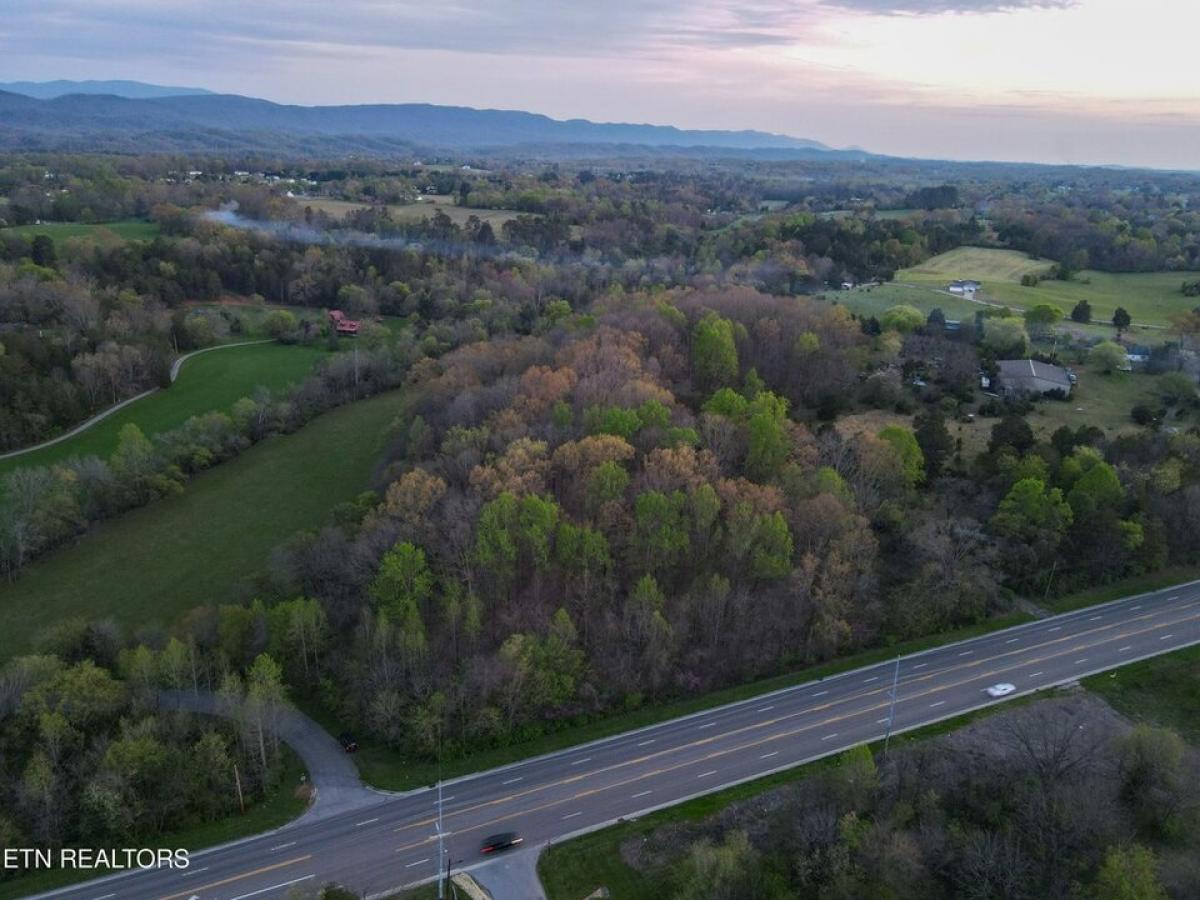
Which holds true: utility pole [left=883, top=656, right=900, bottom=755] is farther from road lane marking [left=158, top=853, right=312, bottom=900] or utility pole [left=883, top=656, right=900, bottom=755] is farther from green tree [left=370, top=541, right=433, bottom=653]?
road lane marking [left=158, top=853, right=312, bottom=900]

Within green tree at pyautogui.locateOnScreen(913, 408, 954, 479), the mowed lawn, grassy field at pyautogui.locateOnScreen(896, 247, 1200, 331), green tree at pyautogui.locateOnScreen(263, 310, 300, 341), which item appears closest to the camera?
the mowed lawn

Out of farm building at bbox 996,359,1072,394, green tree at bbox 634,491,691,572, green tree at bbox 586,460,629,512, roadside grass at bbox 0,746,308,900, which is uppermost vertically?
farm building at bbox 996,359,1072,394

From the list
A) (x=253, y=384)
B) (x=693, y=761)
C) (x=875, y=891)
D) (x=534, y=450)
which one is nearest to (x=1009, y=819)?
(x=875, y=891)

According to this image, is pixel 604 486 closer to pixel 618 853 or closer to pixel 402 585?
pixel 402 585

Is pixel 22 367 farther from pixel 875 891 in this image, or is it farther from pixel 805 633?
pixel 875 891

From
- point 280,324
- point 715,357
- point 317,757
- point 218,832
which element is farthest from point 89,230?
point 218,832

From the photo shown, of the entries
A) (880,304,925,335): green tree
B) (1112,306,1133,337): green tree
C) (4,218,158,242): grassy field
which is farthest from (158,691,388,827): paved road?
(4,218,158,242): grassy field

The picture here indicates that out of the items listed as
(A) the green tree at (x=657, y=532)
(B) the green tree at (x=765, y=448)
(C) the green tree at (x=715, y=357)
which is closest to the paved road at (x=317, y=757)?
Result: (A) the green tree at (x=657, y=532)
